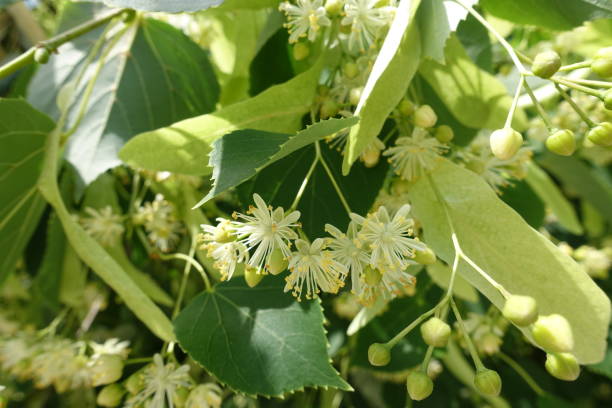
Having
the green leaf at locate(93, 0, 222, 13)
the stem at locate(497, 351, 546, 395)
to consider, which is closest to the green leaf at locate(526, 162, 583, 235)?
the stem at locate(497, 351, 546, 395)

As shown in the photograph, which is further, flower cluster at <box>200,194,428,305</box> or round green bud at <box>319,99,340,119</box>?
round green bud at <box>319,99,340,119</box>

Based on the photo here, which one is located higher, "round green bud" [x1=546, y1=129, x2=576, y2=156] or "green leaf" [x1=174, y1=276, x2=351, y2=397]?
"round green bud" [x1=546, y1=129, x2=576, y2=156]

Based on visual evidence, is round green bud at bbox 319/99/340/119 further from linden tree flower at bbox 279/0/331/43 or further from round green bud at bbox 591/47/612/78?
round green bud at bbox 591/47/612/78

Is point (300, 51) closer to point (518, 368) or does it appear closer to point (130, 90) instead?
point (130, 90)

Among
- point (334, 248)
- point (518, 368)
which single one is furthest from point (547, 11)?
point (518, 368)

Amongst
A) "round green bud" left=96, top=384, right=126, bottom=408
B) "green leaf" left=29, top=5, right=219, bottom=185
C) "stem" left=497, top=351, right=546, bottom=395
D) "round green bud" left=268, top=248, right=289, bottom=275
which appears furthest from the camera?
"stem" left=497, top=351, right=546, bottom=395

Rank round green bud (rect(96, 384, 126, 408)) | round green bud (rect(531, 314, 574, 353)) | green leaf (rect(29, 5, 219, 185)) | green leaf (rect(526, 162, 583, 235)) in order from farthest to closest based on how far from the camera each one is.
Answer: green leaf (rect(526, 162, 583, 235)), green leaf (rect(29, 5, 219, 185)), round green bud (rect(96, 384, 126, 408)), round green bud (rect(531, 314, 574, 353))

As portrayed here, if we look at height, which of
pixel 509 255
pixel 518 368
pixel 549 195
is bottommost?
pixel 518 368
